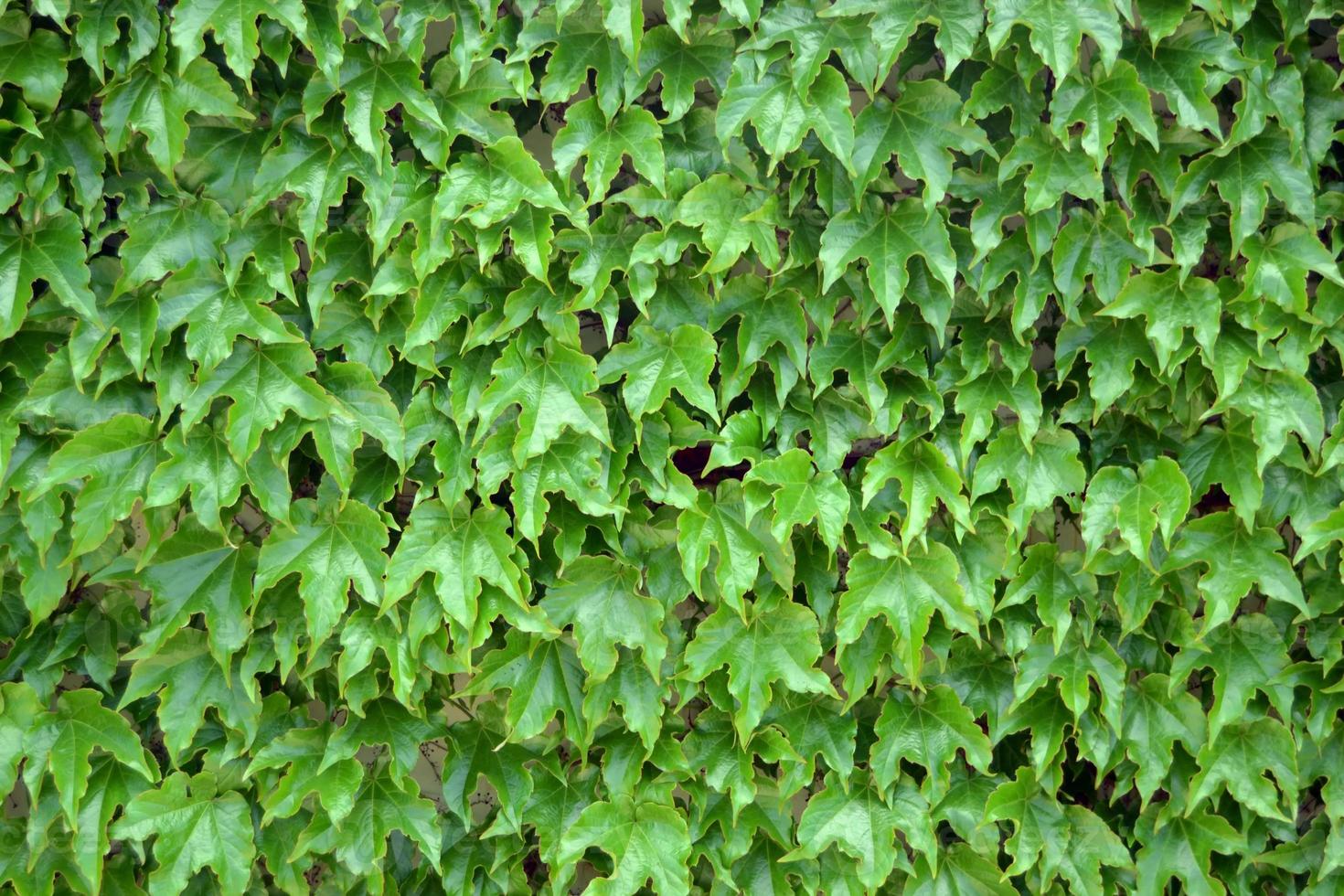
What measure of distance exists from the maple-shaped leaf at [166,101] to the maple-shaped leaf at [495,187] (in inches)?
14.6

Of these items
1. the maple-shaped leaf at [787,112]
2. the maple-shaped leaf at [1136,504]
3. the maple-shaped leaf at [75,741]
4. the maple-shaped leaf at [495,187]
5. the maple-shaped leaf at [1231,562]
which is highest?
the maple-shaped leaf at [787,112]

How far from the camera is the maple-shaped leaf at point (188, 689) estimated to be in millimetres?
2137

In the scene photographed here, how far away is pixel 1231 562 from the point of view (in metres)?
2.16

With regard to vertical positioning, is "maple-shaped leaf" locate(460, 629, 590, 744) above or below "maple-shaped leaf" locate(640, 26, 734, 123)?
below

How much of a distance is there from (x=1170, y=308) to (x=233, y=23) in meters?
1.72

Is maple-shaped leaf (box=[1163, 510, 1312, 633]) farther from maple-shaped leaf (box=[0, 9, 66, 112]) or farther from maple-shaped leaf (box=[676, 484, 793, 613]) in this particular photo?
maple-shaped leaf (box=[0, 9, 66, 112])

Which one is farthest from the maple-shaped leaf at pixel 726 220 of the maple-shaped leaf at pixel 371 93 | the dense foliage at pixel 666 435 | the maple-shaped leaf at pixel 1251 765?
the maple-shaped leaf at pixel 1251 765

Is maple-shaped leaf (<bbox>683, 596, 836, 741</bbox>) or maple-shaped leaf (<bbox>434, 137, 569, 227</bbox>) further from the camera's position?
maple-shaped leaf (<bbox>683, 596, 836, 741</bbox>)

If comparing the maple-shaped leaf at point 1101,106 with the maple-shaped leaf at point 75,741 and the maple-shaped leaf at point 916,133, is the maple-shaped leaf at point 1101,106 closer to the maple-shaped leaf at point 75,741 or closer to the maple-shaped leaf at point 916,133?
the maple-shaped leaf at point 916,133

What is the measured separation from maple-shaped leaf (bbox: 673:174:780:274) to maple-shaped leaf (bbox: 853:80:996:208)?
0.20 metres

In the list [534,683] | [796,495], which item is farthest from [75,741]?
[796,495]

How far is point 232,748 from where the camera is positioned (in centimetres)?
218

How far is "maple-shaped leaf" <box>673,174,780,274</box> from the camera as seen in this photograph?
2.05 metres

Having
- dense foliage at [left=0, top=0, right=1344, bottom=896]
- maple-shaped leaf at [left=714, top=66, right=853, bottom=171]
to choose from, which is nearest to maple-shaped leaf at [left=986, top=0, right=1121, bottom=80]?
dense foliage at [left=0, top=0, right=1344, bottom=896]
